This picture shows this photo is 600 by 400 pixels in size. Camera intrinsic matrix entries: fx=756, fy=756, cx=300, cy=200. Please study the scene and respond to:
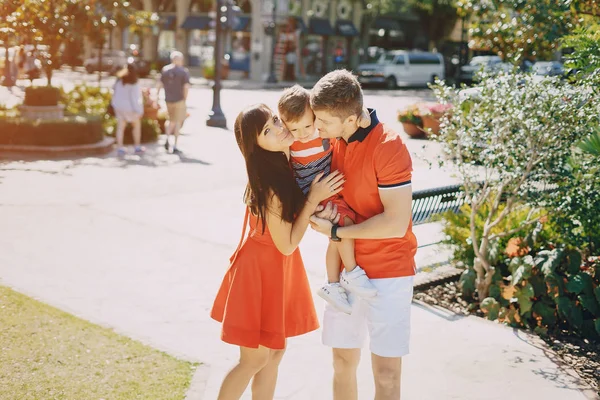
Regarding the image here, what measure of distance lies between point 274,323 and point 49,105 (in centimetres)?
1267

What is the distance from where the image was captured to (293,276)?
152 inches

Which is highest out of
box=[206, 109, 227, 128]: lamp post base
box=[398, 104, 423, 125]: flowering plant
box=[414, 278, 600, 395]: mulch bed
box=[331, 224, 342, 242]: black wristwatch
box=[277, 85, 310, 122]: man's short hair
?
box=[277, 85, 310, 122]: man's short hair

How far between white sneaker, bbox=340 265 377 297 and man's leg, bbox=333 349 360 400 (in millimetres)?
367

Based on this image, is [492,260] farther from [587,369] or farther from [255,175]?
[255,175]

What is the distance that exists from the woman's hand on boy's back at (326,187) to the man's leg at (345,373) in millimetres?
808

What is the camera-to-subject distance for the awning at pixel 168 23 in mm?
48856

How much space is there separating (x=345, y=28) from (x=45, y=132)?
122ft

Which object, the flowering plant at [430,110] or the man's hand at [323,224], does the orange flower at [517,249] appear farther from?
the flowering plant at [430,110]

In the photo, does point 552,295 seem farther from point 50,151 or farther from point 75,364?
point 50,151

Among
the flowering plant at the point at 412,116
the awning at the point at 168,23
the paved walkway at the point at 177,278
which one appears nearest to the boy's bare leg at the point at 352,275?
the paved walkway at the point at 177,278

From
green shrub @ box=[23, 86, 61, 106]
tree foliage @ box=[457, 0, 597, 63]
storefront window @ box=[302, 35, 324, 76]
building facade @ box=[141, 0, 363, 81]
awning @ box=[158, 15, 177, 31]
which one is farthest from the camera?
awning @ box=[158, 15, 177, 31]

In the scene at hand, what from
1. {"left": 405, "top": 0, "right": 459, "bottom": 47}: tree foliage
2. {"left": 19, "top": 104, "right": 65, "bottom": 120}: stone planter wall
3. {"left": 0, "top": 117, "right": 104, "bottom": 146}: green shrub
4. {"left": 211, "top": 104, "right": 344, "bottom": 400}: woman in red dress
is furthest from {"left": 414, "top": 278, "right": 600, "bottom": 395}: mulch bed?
{"left": 405, "top": 0, "right": 459, "bottom": 47}: tree foliage

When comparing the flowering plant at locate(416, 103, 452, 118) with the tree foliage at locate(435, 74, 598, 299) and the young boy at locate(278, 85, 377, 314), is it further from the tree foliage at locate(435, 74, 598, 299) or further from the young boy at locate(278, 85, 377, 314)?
the young boy at locate(278, 85, 377, 314)

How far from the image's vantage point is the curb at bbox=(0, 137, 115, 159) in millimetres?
13305
